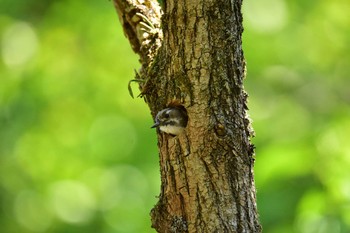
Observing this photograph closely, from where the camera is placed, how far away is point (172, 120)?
188 inches

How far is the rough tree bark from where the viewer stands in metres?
4.67

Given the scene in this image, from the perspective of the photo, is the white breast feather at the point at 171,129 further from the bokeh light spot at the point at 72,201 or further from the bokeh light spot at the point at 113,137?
the bokeh light spot at the point at 72,201

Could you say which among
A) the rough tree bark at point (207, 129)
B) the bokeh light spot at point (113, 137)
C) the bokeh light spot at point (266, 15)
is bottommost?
the rough tree bark at point (207, 129)

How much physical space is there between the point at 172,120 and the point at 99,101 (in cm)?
582

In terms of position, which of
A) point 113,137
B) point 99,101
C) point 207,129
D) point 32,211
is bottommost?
point 207,129

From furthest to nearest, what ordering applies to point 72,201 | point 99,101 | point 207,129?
point 99,101 < point 72,201 < point 207,129

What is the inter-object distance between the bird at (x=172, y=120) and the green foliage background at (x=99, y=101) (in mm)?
4539

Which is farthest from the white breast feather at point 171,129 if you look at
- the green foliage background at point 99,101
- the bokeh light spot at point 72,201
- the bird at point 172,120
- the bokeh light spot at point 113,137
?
the bokeh light spot at point 72,201

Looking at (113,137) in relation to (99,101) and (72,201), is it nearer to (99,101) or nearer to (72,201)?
(99,101)

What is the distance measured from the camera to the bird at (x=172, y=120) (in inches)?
188

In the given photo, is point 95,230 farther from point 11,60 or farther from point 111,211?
point 11,60

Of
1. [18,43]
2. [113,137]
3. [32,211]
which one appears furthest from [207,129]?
[18,43]

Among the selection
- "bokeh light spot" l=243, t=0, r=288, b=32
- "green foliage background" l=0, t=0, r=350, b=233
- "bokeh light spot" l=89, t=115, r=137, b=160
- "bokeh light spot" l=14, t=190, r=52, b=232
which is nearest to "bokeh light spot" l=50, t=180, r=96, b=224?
"green foliage background" l=0, t=0, r=350, b=233

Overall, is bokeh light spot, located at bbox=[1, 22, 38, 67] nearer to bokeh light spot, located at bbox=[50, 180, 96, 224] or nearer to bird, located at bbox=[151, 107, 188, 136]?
bokeh light spot, located at bbox=[50, 180, 96, 224]
